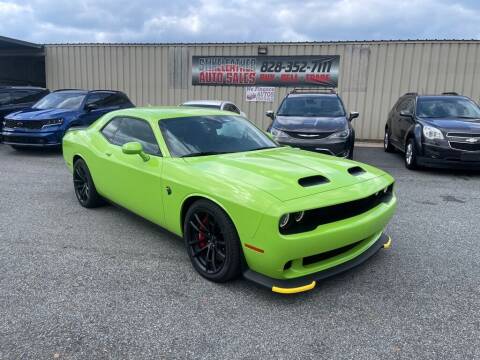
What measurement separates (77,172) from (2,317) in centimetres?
295

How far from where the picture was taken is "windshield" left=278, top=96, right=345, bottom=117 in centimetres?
876

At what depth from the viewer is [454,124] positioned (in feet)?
25.3

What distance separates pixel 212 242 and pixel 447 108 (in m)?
7.57

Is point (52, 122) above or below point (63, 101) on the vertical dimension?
below

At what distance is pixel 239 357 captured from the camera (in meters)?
2.39

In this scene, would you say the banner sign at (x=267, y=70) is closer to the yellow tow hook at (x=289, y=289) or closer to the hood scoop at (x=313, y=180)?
the hood scoop at (x=313, y=180)

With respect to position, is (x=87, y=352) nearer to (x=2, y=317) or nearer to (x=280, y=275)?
(x=2, y=317)

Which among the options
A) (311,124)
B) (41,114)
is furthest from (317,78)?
(41,114)

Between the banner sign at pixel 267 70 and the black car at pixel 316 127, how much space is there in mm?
5434

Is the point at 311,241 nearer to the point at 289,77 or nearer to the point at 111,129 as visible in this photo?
the point at 111,129

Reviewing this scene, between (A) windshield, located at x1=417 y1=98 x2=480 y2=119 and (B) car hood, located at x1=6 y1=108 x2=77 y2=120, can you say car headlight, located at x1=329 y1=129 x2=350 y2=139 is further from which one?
(B) car hood, located at x1=6 y1=108 x2=77 y2=120

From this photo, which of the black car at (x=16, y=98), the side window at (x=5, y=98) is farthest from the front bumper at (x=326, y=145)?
the side window at (x=5, y=98)

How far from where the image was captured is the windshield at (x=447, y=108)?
852cm

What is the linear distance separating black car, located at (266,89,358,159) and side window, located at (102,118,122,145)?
3752 mm
